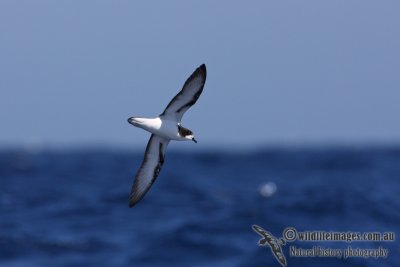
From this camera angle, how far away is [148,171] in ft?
55.9

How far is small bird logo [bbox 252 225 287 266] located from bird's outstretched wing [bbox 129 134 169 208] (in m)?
4.72

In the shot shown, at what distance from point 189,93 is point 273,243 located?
719cm

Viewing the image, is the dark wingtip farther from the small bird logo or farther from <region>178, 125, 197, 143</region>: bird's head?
the small bird logo

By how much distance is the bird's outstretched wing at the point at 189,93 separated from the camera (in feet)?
49.6

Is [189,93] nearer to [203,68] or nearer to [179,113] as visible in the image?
[179,113]

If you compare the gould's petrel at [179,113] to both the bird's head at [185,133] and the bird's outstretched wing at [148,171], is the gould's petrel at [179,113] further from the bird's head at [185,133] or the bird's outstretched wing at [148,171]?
the bird's outstretched wing at [148,171]

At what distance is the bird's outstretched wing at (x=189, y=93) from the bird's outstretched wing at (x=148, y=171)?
5.48ft

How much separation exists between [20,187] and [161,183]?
6.45 metres

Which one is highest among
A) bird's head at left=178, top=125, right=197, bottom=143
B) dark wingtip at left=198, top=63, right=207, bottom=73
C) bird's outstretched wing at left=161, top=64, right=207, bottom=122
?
dark wingtip at left=198, top=63, right=207, bottom=73

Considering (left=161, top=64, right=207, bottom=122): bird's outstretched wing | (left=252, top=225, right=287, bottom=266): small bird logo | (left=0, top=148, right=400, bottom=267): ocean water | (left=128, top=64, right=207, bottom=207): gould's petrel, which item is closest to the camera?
(left=128, top=64, right=207, bottom=207): gould's petrel

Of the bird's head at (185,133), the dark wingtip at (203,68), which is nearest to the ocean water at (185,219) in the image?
the bird's head at (185,133)

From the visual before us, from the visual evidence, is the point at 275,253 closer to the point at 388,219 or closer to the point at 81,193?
the point at 388,219

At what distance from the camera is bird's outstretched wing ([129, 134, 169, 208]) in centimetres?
1680

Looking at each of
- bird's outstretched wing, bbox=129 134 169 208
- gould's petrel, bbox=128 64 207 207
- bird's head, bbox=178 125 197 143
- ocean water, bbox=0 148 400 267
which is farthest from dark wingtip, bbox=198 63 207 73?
ocean water, bbox=0 148 400 267
